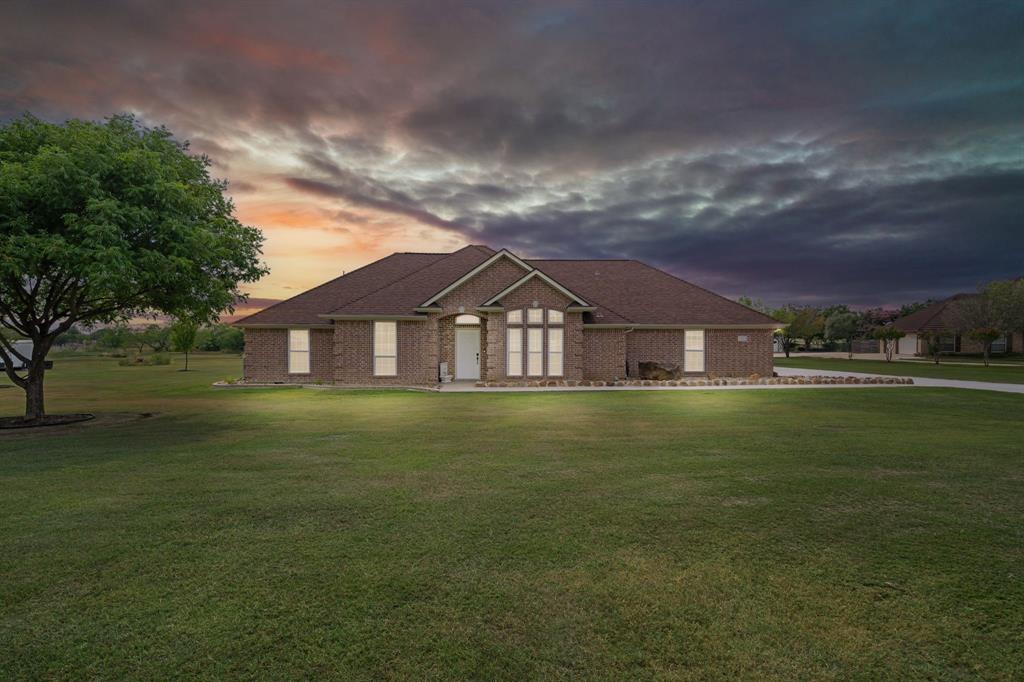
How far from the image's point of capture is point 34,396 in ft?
45.9

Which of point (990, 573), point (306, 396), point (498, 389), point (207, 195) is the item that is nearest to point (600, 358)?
point (498, 389)

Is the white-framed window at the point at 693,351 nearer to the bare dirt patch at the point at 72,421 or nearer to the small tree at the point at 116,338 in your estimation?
the bare dirt patch at the point at 72,421

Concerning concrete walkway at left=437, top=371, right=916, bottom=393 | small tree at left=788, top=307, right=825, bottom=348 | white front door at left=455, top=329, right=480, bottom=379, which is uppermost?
small tree at left=788, top=307, right=825, bottom=348

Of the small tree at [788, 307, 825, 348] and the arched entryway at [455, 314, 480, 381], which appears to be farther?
the small tree at [788, 307, 825, 348]

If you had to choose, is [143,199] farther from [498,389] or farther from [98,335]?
[98,335]

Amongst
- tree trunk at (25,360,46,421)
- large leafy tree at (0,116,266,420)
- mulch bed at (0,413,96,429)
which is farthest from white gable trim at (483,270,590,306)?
tree trunk at (25,360,46,421)

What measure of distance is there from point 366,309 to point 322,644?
20843 mm

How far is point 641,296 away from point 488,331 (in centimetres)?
977

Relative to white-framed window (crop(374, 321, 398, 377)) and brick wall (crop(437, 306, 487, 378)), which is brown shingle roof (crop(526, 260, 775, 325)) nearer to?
brick wall (crop(437, 306, 487, 378))

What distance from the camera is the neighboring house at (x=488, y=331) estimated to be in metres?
23.2

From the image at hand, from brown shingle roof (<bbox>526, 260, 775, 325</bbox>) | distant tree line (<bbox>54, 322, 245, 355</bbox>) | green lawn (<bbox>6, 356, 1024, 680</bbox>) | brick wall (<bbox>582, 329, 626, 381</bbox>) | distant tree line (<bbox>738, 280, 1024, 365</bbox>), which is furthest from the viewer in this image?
distant tree line (<bbox>54, 322, 245, 355</bbox>)

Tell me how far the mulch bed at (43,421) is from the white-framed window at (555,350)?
1630 cm

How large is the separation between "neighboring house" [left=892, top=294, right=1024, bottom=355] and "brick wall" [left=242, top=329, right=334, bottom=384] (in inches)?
2387

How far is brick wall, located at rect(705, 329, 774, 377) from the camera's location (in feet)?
86.1
